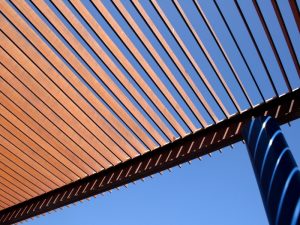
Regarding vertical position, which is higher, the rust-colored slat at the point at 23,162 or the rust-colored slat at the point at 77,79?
the rust-colored slat at the point at 77,79

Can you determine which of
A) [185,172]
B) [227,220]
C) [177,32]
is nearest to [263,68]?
[177,32]

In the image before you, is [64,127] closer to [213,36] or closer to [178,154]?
[178,154]

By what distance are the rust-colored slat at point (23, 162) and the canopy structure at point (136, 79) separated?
1.5 inches

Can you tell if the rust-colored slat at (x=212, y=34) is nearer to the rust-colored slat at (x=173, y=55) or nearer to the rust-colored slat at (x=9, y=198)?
the rust-colored slat at (x=173, y=55)

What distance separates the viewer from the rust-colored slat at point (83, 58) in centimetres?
→ 475

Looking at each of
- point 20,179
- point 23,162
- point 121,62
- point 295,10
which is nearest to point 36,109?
point 23,162

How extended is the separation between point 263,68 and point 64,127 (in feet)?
11.8

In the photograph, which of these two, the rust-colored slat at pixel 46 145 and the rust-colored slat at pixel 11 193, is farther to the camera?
the rust-colored slat at pixel 11 193

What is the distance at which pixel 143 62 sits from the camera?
534 centimetres

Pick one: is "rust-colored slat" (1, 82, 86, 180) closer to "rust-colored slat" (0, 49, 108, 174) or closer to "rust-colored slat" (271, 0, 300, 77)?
"rust-colored slat" (0, 49, 108, 174)

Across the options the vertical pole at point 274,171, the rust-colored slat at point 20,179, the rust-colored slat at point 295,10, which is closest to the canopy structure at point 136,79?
the rust-colored slat at point 295,10

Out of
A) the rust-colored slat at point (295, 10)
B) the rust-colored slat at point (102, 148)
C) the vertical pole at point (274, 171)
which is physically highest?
the rust-colored slat at point (295, 10)

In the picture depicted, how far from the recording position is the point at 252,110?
18.3ft

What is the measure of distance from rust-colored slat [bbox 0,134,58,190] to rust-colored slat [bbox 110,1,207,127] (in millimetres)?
3587
